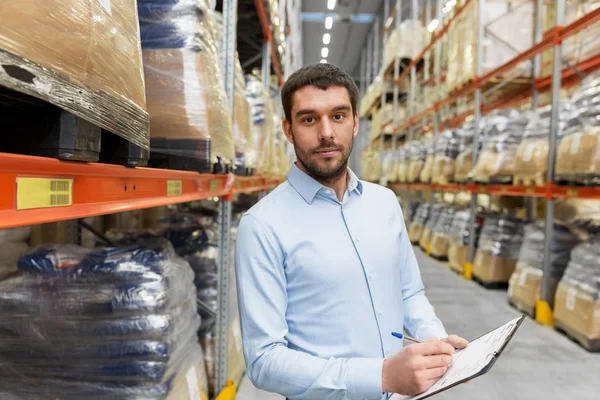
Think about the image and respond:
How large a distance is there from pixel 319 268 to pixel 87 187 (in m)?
0.66

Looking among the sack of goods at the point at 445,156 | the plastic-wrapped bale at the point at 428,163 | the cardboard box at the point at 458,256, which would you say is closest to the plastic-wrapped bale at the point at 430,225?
the plastic-wrapped bale at the point at 428,163

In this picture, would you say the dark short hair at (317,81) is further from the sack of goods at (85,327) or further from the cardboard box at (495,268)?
the cardboard box at (495,268)

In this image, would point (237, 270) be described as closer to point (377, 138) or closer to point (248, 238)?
point (248, 238)

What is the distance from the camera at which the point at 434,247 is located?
354 inches

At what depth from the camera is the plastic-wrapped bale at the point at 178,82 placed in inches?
79.4

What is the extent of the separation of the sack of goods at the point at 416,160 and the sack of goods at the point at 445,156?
115cm

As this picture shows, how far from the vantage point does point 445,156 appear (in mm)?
8156

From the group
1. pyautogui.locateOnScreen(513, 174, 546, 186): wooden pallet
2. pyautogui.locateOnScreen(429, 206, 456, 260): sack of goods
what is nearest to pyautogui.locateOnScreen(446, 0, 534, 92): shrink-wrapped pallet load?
pyautogui.locateOnScreen(513, 174, 546, 186): wooden pallet

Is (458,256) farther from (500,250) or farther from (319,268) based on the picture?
(319,268)

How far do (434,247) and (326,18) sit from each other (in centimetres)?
1209

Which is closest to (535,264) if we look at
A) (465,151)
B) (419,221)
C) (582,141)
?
(582,141)

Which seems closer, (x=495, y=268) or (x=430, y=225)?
(x=495, y=268)

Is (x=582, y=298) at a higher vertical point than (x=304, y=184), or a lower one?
lower

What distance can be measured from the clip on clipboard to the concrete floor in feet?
7.14
